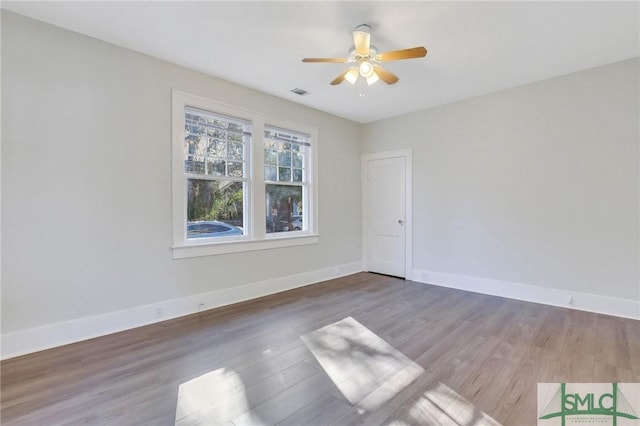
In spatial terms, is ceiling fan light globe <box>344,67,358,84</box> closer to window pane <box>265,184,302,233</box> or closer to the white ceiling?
the white ceiling

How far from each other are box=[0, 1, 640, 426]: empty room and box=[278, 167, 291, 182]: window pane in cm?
4

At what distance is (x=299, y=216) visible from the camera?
4.92 meters

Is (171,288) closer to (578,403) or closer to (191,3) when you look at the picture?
(191,3)

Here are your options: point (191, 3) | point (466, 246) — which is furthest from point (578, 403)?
point (191, 3)

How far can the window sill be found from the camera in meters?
3.46

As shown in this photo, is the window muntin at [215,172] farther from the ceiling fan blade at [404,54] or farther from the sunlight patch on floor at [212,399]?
the ceiling fan blade at [404,54]

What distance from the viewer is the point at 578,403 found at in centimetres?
190

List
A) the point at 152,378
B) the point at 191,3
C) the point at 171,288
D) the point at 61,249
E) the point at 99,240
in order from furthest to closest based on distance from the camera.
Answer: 1. the point at 171,288
2. the point at 99,240
3. the point at 61,249
4. the point at 191,3
5. the point at 152,378

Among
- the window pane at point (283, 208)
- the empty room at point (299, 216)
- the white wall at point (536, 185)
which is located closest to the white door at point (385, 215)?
the white wall at point (536, 185)

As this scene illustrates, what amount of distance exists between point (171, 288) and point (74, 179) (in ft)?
4.72

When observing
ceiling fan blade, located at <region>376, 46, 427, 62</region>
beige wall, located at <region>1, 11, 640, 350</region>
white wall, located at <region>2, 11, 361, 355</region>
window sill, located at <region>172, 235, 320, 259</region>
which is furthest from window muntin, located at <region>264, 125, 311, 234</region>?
ceiling fan blade, located at <region>376, 46, 427, 62</region>

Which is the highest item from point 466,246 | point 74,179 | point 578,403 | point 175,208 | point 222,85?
point 222,85

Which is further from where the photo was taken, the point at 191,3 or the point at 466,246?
the point at 466,246

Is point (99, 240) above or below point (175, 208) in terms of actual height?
below
